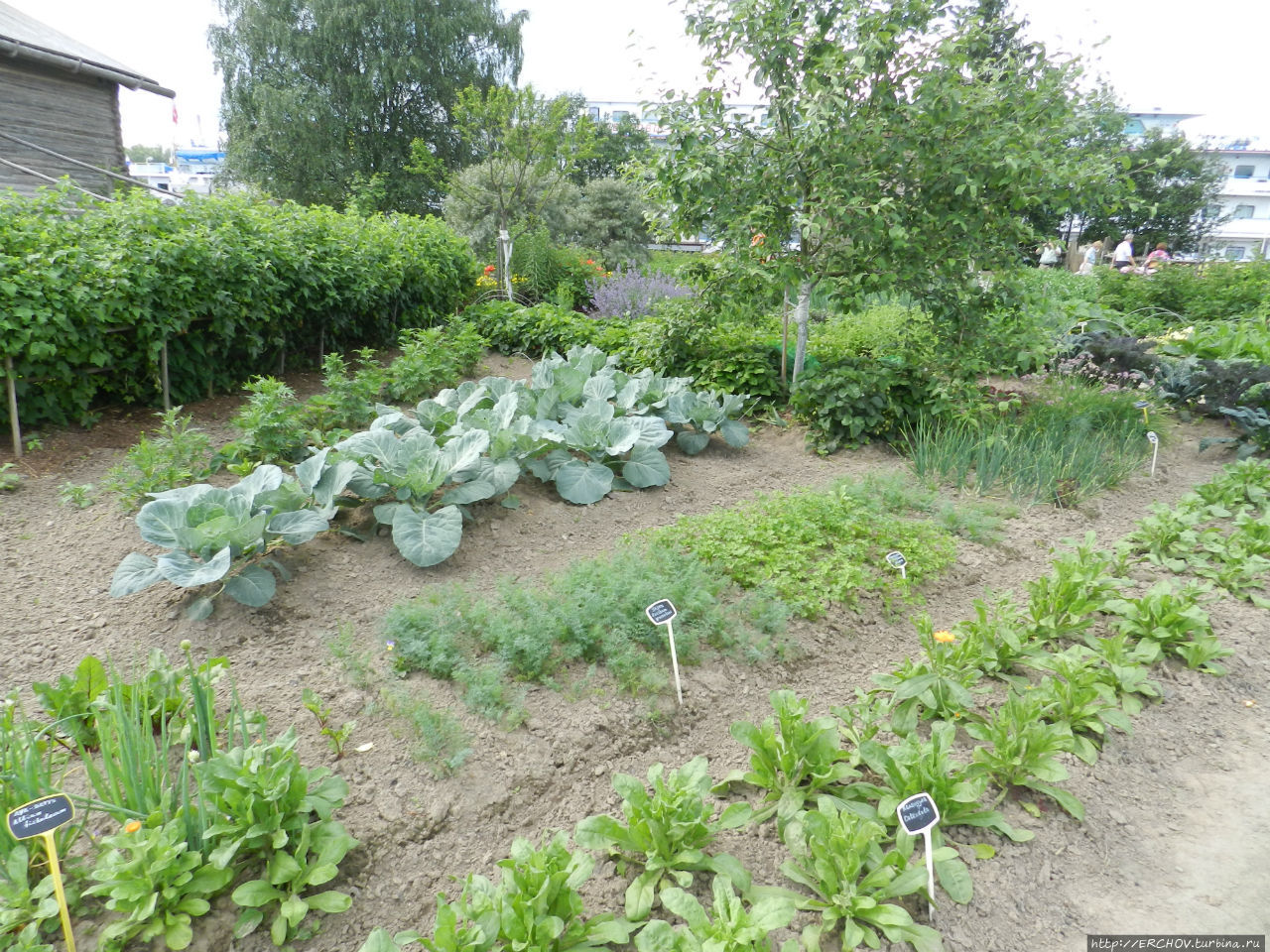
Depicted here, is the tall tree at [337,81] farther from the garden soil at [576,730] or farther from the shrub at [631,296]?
the garden soil at [576,730]

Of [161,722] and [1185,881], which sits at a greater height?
[161,722]

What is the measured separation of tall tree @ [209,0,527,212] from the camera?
1944 centimetres

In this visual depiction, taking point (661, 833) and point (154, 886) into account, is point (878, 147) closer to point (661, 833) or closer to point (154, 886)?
point (661, 833)

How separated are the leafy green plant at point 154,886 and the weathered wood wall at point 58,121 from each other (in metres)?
10.1

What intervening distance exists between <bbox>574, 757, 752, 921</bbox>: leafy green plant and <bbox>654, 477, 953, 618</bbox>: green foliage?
125 centimetres

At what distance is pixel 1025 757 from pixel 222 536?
2.71 m

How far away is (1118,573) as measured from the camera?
3.37 meters

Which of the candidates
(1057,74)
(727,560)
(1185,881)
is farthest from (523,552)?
(1057,74)

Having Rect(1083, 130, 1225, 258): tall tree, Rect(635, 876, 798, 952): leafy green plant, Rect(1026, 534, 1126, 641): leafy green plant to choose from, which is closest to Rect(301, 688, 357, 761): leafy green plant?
Rect(635, 876, 798, 952): leafy green plant

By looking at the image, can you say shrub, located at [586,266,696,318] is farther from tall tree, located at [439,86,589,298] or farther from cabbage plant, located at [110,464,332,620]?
cabbage plant, located at [110,464,332,620]

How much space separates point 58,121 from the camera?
994 cm

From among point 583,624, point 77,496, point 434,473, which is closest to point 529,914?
point 583,624

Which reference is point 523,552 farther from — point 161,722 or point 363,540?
point 161,722

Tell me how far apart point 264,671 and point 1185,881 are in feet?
8.83
